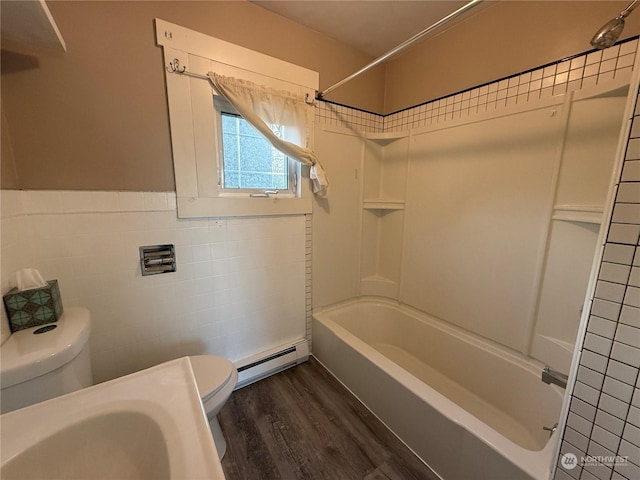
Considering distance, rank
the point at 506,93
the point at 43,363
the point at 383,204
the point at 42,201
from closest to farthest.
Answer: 1. the point at 43,363
2. the point at 42,201
3. the point at 506,93
4. the point at 383,204

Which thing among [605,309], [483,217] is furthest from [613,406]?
[483,217]

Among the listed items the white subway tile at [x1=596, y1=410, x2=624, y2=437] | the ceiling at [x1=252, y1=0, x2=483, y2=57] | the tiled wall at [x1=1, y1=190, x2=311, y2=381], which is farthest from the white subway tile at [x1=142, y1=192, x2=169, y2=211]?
the white subway tile at [x1=596, y1=410, x2=624, y2=437]

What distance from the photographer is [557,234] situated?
1.33 m

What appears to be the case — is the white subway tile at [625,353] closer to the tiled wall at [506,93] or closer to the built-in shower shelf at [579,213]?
the built-in shower shelf at [579,213]

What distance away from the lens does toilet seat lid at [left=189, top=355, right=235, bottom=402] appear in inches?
44.3

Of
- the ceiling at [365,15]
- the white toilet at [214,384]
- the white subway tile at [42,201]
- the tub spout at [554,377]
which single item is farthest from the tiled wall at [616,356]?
the white subway tile at [42,201]

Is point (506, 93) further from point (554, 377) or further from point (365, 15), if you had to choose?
point (554, 377)

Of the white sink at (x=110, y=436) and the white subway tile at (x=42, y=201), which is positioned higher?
the white subway tile at (x=42, y=201)

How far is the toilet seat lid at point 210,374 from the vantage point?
3.69ft

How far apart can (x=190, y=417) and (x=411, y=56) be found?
8.19 feet

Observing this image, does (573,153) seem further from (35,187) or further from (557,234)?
(35,187)

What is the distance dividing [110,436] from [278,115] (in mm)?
1620

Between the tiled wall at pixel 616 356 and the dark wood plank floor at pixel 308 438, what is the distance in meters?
0.80

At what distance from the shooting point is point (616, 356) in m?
0.62
